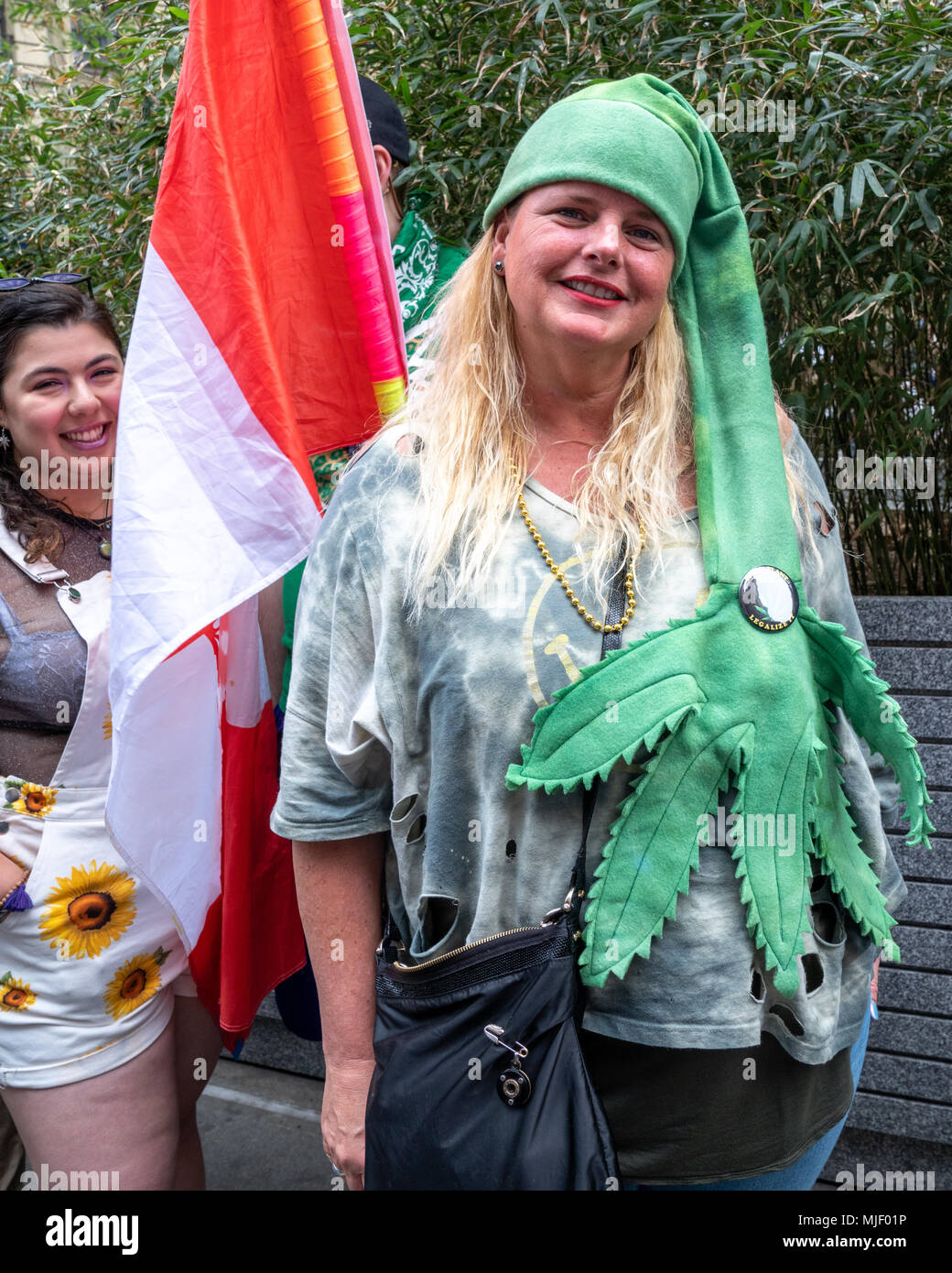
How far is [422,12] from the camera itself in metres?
2.85

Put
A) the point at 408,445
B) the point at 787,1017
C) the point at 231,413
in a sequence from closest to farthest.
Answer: the point at 787,1017, the point at 408,445, the point at 231,413

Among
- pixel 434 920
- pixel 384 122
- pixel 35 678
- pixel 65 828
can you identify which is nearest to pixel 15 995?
pixel 65 828

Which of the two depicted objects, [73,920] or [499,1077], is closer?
[499,1077]

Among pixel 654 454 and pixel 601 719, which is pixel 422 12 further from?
pixel 601 719

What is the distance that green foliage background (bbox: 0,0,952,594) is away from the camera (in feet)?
7.92

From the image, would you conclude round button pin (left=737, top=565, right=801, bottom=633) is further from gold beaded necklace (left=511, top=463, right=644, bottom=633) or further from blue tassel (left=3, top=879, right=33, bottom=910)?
blue tassel (left=3, top=879, right=33, bottom=910)

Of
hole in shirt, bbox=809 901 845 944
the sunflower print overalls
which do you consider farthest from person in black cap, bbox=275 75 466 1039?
hole in shirt, bbox=809 901 845 944

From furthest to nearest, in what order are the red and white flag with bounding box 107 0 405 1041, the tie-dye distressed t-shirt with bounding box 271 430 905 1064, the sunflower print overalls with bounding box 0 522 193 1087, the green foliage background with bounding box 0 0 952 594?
the green foliage background with bounding box 0 0 952 594
the sunflower print overalls with bounding box 0 522 193 1087
the red and white flag with bounding box 107 0 405 1041
the tie-dye distressed t-shirt with bounding box 271 430 905 1064

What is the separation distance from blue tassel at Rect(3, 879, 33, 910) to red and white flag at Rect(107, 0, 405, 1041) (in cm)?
21

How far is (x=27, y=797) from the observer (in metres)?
1.93

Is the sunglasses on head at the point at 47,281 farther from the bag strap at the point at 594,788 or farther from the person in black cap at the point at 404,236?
the bag strap at the point at 594,788

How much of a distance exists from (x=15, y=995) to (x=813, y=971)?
131cm

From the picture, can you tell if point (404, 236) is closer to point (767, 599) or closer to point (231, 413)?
point (231, 413)
